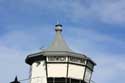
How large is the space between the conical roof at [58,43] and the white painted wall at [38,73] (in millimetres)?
1658

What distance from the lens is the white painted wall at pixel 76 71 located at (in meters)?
32.0

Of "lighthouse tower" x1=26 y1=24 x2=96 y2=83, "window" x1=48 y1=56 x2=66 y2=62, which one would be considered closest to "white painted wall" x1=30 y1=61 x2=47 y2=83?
"lighthouse tower" x1=26 y1=24 x2=96 y2=83

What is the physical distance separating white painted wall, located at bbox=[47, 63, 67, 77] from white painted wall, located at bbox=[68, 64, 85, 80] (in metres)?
0.55

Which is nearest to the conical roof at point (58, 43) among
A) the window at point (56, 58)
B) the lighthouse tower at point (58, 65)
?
the lighthouse tower at point (58, 65)

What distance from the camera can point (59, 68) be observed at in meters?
31.8

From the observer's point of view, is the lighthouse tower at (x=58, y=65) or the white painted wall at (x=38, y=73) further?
the white painted wall at (x=38, y=73)

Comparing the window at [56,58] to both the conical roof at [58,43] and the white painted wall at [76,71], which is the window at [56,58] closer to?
the white painted wall at [76,71]

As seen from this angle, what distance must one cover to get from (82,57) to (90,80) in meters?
3.06

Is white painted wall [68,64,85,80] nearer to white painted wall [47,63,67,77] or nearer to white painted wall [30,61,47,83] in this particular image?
white painted wall [47,63,67,77]

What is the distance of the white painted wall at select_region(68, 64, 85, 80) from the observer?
3204 cm

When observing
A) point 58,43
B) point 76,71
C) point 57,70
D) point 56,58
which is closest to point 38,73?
point 57,70

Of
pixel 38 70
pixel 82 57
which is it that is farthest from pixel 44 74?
pixel 82 57

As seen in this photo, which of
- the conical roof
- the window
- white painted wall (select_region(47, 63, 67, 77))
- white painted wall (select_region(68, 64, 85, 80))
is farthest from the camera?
the conical roof

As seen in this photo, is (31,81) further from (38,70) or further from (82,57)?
(82,57)
